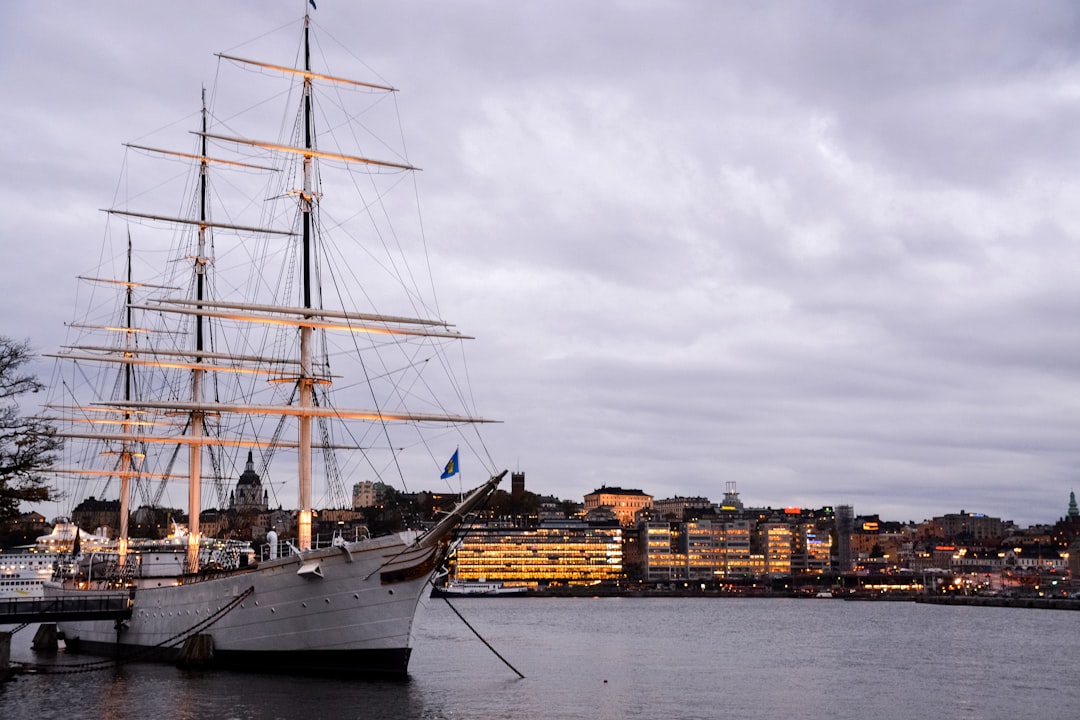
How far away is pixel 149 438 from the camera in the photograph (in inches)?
2549

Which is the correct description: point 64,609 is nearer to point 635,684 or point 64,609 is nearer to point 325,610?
point 325,610

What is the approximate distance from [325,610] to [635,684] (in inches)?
555

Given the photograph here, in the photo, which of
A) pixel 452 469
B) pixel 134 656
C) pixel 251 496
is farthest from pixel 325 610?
pixel 251 496

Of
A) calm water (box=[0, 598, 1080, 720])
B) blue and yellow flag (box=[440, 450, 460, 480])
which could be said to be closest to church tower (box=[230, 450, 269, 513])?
calm water (box=[0, 598, 1080, 720])

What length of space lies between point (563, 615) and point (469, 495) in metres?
85.9

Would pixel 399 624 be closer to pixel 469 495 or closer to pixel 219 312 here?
pixel 469 495

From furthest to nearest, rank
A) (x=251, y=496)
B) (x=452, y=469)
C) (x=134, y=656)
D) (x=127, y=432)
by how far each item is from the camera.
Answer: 1. (x=251, y=496)
2. (x=127, y=432)
3. (x=134, y=656)
4. (x=452, y=469)

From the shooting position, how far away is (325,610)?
141ft

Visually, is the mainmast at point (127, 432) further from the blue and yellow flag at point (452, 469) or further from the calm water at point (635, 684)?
the blue and yellow flag at point (452, 469)

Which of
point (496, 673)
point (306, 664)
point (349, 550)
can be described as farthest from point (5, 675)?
point (496, 673)

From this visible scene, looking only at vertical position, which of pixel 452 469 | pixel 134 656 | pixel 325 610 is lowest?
pixel 134 656

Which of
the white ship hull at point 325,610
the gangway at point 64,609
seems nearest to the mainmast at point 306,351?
the white ship hull at point 325,610

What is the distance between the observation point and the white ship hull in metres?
42.0

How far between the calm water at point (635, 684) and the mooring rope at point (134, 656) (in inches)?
58.0
